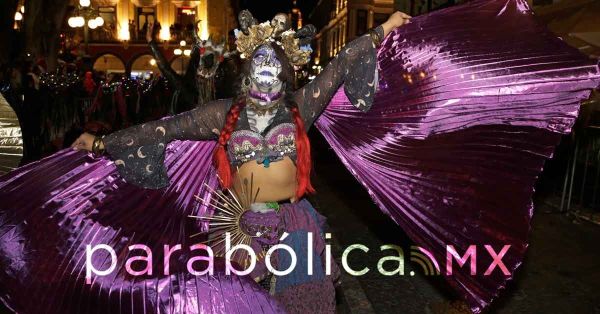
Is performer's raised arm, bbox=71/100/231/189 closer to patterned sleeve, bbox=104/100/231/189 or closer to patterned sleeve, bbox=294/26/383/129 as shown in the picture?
patterned sleeve, bbox=104/100/231/189

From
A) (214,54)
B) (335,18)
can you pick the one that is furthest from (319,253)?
(335,18)

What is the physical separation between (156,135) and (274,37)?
0.83m

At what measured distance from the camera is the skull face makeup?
298 cm

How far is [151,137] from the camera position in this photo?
3.08 metres

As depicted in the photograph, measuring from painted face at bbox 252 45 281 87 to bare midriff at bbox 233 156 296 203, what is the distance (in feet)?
1.37

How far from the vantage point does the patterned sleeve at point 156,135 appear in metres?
3.08

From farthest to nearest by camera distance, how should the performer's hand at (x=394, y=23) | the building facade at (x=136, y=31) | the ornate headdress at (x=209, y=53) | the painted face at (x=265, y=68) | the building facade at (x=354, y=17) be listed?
the building facade at (x=354, y=17)
the building facade at (x=136, y=31)
the ornate headdress at (x=209, y=53)
the performer's hand at (x=394, y=23)
the painted face at (x=265, y=68)

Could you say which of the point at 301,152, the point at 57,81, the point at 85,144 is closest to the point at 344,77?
the point at 301,152

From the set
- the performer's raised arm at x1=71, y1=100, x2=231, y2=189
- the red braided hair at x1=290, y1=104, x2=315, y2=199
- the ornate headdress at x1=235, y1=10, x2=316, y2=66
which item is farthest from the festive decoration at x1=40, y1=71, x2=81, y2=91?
the red braided hair at x1=290, y1=104, x2=315, y2=199

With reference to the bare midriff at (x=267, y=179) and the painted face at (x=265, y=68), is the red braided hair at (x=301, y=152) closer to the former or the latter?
the bare midriff at (x=267, y=179)

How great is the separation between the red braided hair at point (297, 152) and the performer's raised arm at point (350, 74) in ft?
0.43

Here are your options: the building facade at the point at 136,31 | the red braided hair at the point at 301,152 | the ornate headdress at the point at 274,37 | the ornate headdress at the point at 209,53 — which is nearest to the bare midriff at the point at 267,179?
the red braided hair at the point at 301,152

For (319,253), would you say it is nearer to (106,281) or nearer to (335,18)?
(106,281)

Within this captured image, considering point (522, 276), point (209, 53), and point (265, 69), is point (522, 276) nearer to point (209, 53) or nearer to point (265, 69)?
point (265, 69)
